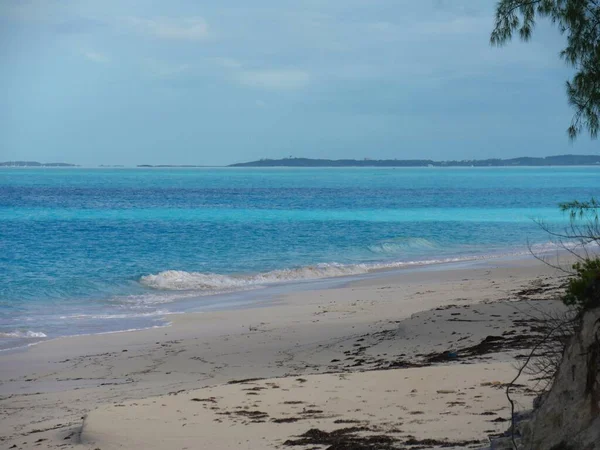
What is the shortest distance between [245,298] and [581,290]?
53.3 feet

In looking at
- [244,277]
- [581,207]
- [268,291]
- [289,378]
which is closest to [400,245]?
[244,277]

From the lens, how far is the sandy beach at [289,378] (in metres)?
7.14

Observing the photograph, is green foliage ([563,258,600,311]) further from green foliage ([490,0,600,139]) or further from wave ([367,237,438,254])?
wave ([367,237,438,254])

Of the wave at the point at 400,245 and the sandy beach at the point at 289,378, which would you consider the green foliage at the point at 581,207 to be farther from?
the wave at the point at 400,245

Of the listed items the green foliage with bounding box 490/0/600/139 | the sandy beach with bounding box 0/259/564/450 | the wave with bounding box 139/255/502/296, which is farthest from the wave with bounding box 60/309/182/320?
the green foliage with bounding box 490/0/600/139

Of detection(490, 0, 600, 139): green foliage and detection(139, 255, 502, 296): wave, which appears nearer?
detection(490, 0, 600, 139): green foliage

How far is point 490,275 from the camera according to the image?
2273 centimetres

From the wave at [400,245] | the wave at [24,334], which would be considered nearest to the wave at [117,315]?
the wave at [24,334]

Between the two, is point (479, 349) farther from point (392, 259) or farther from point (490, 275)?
point (392, 259)

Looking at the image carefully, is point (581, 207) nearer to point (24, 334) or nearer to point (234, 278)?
point (24, 334)

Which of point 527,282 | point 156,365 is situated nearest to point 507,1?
point 156,365

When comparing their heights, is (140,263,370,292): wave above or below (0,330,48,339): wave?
below

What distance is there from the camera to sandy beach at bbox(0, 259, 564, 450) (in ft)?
23.4

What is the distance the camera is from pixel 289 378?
9.29 meters
